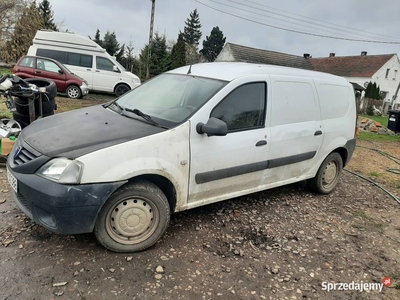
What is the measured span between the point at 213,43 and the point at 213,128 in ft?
209

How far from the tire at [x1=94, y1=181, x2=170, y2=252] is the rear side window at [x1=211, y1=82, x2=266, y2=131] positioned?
3.46ft

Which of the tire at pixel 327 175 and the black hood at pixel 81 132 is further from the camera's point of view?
the tire at pixel 327 175

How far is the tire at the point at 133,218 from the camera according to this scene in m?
2.81

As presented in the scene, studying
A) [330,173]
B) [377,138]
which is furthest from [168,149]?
[377,138]

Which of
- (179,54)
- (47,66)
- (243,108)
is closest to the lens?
(243,108)

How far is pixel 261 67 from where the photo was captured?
3.99 meters

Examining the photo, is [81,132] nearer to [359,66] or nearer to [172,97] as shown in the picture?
[172,97]

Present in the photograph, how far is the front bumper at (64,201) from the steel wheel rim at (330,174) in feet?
11.1

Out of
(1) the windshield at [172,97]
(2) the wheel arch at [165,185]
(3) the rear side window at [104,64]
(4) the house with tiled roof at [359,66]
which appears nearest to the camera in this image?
(2) the wheel arch at [165,185]

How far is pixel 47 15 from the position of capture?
38094 mm

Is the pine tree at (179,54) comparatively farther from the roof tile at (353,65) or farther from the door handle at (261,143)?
the door handle at (261,143)

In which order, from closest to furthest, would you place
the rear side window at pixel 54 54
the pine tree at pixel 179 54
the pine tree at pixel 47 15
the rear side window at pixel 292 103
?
the rear side window at pixel 292 103
the rear side window at pixel 54 54
the pine tree at pixel 179 54
the pine tree at pixel 47 15

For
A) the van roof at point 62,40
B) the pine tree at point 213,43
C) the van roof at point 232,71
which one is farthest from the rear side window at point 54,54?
the pine tree at point 213,43

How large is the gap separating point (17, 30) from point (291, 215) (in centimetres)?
3154
